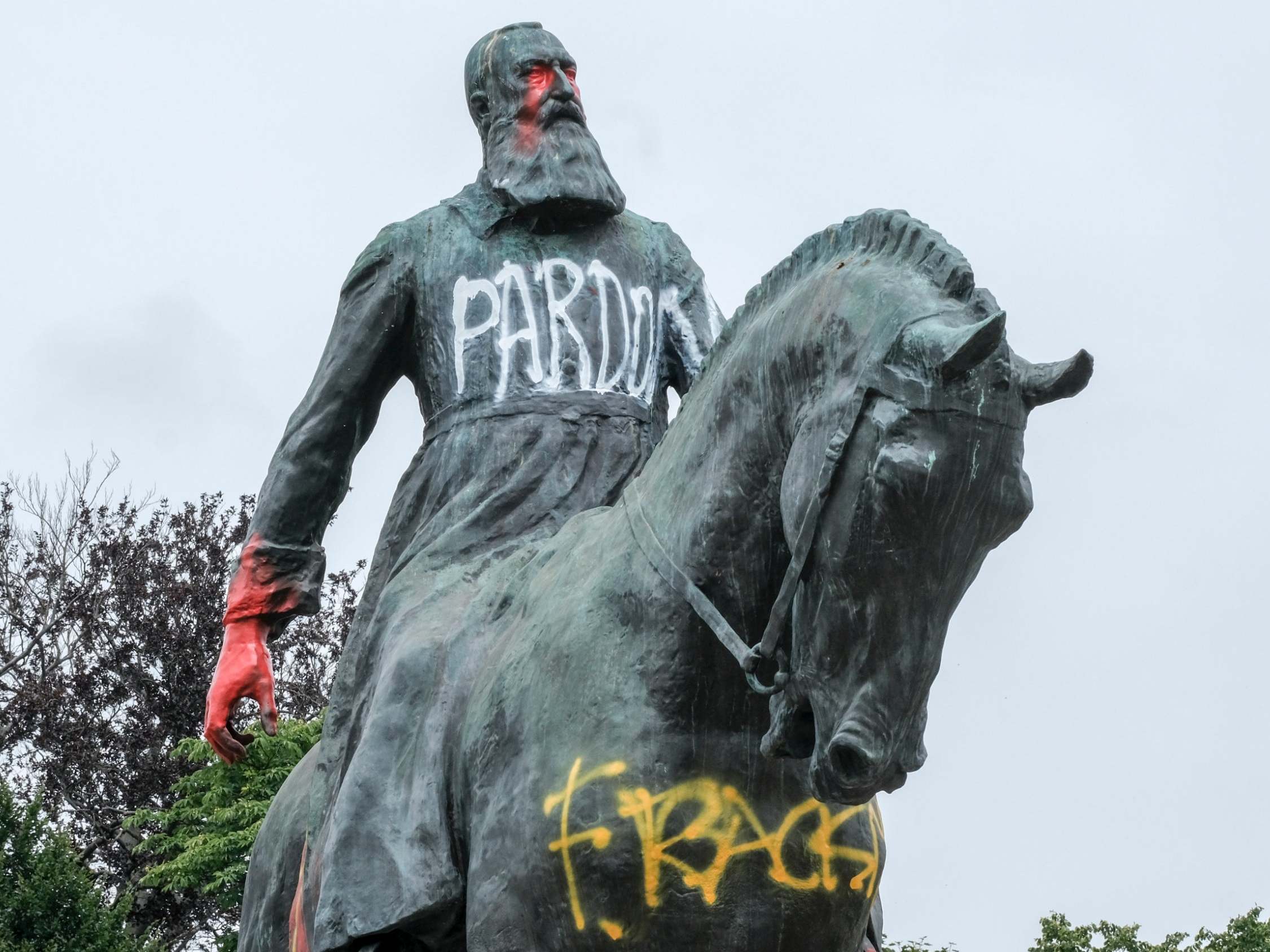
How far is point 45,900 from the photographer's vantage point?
19.1 meters

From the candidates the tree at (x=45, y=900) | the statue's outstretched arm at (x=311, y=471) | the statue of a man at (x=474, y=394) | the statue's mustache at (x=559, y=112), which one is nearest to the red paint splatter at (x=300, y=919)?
the statue of a man at (x=474, y=394)

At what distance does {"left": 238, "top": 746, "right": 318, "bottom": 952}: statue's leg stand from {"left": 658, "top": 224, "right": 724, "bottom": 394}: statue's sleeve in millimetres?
1509

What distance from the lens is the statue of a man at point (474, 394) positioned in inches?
229

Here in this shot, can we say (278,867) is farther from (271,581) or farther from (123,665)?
(123,665)

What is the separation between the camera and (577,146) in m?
6.36

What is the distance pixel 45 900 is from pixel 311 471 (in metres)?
13.8

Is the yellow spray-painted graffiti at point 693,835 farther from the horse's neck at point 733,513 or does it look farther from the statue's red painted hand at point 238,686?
the statue's red painted hand at point 238,686

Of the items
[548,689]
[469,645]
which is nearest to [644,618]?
[548,689]

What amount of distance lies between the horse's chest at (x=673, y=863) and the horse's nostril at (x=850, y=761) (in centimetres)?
51

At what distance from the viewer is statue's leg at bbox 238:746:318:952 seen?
6.00 metres

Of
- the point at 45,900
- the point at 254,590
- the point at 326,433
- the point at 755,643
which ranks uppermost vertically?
the point at 45,900

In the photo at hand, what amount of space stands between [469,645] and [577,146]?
171 centimetres

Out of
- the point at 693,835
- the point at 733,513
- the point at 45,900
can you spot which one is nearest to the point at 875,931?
the point at 693,835

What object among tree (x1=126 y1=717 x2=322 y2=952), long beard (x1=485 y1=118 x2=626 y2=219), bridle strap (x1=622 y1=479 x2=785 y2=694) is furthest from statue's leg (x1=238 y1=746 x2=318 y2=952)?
tree (x1=126 y1=717 x2=322 y2=952)
